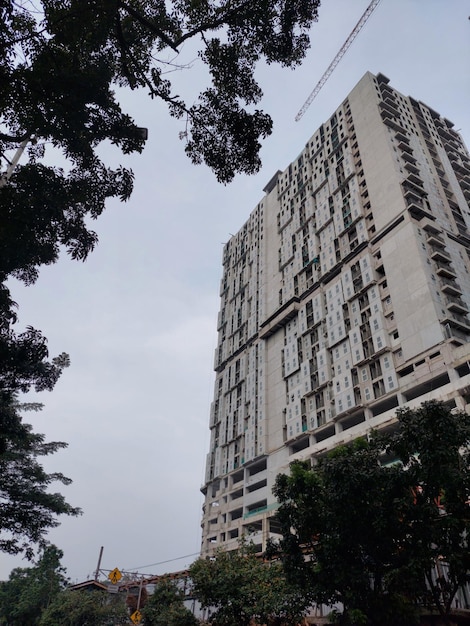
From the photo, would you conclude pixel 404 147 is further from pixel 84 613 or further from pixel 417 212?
pixel 84 613

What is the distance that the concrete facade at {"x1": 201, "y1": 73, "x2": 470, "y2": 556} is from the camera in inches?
1558

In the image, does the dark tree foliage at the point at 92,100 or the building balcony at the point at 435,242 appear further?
the building balcony at the point at 435,242

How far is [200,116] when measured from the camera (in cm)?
1057

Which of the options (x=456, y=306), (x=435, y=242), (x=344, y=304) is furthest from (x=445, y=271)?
(x=344, y=304)

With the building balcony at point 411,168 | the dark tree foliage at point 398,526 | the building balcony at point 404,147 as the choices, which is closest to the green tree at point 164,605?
the dark tree foliage at point 398,526

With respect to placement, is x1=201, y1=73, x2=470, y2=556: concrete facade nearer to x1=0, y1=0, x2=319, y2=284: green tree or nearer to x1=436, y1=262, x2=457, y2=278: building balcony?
x1=436, y1=262, x2=457, y2=278: building balcony

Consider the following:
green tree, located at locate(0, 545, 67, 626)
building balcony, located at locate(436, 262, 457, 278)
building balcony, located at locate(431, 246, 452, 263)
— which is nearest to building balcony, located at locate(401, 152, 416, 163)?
building balcony, located at locate(431, 246, 452, 263)

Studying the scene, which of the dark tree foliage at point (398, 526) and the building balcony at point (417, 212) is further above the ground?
the building balcony at point (417, 212)

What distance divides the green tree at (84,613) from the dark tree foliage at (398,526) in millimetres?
29735

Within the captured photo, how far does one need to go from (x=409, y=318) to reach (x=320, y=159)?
115 ft

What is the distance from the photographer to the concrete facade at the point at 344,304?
39.6 m

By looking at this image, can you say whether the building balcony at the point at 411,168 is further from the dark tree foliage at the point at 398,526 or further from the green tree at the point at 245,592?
the green tree at the point at 245,592

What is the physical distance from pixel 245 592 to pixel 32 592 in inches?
1792

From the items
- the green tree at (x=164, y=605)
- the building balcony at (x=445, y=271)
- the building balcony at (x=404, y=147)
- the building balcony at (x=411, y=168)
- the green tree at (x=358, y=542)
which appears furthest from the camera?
the building balcony at (x=404, y=147)
